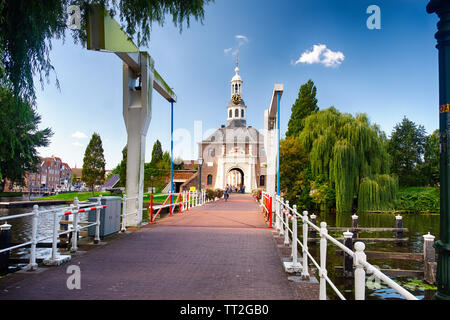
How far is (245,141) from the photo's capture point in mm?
57875

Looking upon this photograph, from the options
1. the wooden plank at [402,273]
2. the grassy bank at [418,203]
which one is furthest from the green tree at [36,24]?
the grassy bank at [418,203]

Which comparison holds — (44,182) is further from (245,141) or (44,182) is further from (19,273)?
(19,273)

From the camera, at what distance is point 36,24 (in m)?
5.19

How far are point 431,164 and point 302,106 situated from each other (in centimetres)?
2377

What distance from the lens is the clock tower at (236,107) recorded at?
61.8 m

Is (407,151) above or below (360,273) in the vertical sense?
above

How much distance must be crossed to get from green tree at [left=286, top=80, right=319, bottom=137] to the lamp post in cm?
3801

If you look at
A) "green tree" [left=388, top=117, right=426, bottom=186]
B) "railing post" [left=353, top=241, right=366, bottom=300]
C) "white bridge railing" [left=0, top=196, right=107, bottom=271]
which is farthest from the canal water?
"green tree" [left=388, top=117, right=426, bottom=186]

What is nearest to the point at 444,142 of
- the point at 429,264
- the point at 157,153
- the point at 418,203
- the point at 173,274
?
the point at 173,274

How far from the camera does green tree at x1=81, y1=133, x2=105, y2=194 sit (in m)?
53.2

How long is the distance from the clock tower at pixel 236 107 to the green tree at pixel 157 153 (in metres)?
16.5

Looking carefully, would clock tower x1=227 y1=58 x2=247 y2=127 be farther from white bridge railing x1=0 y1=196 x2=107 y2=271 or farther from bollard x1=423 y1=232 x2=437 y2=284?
white bridge railing x1=0 y1=196 x2=107 y2=271

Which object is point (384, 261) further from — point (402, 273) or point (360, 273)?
point (360, 273)
